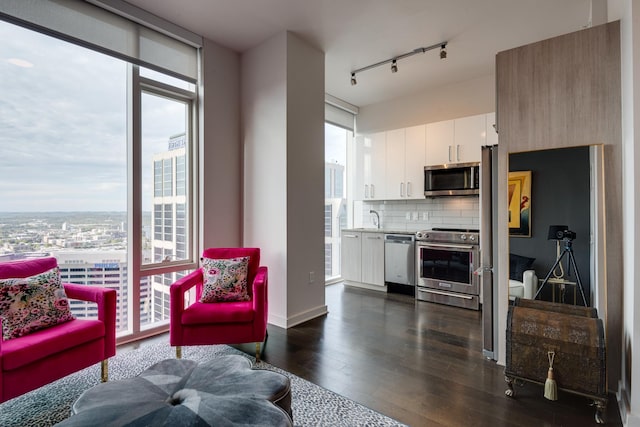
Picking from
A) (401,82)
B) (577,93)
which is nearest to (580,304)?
(577,93)

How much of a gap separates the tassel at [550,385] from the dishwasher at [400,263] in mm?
2496

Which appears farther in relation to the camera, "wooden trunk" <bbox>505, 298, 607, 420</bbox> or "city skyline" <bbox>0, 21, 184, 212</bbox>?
"city skyline" <bbox>0, 21, 184, 212</bbox>

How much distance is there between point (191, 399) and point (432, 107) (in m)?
4.83

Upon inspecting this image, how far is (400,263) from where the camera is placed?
4.61 m

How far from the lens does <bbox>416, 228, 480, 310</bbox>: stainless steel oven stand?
13.0ft

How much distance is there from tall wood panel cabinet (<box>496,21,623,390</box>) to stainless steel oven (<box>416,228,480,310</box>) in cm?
160

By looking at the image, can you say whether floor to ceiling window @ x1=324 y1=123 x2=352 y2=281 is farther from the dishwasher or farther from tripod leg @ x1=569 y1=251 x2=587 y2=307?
tripod leg @ x1=569 y1=251 x2=587 y2=307

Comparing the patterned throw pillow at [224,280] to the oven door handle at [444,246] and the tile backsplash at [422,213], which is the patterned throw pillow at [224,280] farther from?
the tile backsplash at [422,213]

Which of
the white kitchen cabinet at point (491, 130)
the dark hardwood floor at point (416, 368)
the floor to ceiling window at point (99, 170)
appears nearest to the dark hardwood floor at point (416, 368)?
the dark hardwood floor at point (416, 368)

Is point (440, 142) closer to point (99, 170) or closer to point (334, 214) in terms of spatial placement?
point (334, 214)

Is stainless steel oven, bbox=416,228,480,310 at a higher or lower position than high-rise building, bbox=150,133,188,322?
lower

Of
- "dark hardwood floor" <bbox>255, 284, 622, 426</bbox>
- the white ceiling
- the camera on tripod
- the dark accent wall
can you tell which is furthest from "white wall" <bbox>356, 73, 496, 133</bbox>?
"dark hardwood floor" <bbox>255, 284, 622, 426</bbox>

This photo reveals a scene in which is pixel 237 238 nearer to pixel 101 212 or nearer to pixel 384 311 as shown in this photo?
pixel 101 212

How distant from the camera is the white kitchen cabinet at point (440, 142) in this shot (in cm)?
448
